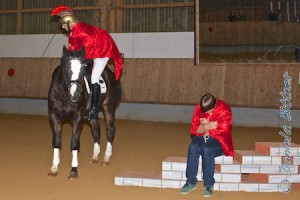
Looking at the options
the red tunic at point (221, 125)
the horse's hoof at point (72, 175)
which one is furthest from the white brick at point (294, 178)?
the horse's hoof at point (72, 175)

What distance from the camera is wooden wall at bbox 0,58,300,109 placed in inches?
475

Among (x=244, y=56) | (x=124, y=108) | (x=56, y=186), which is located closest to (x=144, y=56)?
(x=124, y=108)

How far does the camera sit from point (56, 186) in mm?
5891

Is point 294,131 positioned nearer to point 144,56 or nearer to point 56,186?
point 144,56

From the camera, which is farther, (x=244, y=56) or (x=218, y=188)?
(x=244, y=56)

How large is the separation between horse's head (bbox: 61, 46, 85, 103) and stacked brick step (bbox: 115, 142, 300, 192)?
118cm

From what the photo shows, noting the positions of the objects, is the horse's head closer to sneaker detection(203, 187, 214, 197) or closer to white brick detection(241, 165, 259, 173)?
sneaker detection(203, 187, 214, 197)

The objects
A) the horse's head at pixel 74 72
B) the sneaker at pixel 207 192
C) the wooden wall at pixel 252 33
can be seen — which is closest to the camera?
the sneaker at pixel 207 192

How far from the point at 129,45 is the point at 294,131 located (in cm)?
508

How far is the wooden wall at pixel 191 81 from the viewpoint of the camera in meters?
12.1

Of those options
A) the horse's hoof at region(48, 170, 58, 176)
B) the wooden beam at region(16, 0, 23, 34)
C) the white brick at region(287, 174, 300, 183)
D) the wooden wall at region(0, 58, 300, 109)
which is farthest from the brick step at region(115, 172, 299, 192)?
the wooden beam at region(16, 0, 23, 34)

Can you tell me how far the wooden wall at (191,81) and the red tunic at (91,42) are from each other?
17.1 feet

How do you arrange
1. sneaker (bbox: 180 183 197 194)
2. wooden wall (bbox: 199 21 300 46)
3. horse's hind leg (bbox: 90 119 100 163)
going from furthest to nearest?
1. wooden wall (bbox: 199 21 300 46)
2. horse's hind leg (bbox: 90 119 100 163)
3. sneaker (bbox: 180 183 197 194)

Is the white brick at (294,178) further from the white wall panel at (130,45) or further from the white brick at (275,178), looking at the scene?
the white wall panel at (130,45)
